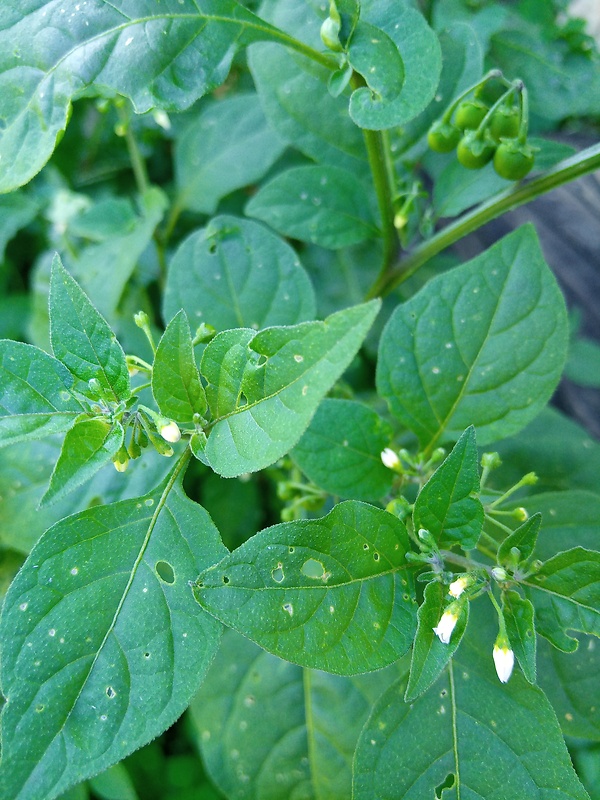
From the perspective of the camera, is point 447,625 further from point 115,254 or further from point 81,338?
point 115,254

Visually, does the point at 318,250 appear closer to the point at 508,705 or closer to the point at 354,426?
the point at 354,426

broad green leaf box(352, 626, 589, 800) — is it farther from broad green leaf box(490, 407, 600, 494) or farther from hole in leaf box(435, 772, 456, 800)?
broad green leaf box(490, 407, 600, 494)

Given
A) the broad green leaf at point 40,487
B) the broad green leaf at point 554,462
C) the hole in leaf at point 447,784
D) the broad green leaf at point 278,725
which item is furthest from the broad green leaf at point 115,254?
the hole in leaf at point 447,784

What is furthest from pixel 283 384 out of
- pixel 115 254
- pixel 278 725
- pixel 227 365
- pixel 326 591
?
pixel 115 254

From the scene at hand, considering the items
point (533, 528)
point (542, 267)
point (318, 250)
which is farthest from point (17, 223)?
point (533, 528)

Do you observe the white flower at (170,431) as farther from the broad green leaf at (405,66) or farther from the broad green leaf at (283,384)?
the broad green leaf at (405,66)
